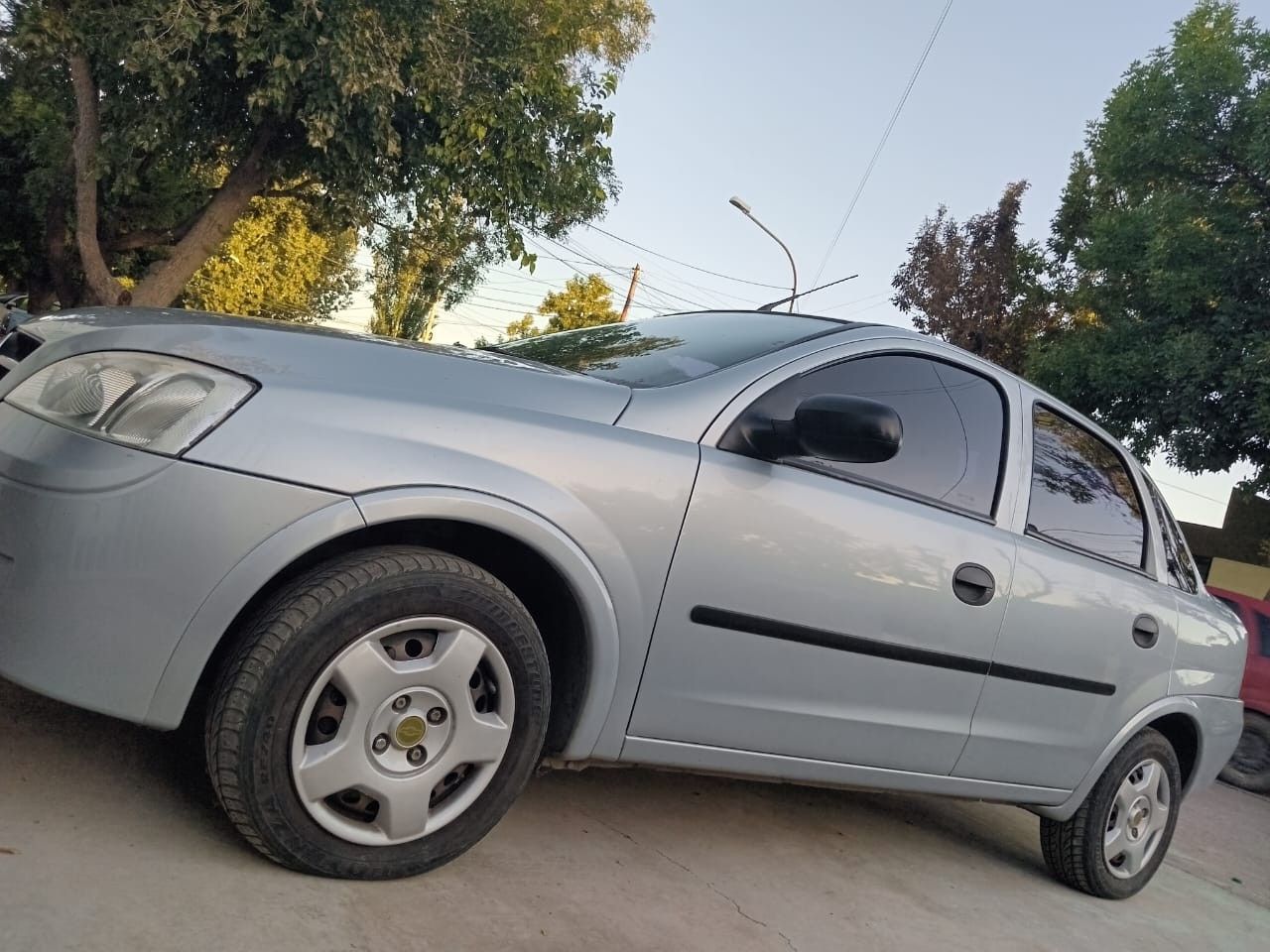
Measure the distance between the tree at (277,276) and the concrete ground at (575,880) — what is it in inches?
1043

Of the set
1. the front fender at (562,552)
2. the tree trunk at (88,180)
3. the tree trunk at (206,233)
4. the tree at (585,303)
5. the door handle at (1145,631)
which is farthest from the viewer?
the tree at (585,303)

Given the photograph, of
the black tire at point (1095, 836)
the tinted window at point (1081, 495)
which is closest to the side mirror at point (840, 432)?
the tinted window at point (1081, 495)

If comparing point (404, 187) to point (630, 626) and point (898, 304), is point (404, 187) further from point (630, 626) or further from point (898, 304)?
point (898, 304)

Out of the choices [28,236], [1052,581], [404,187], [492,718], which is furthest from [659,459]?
[28,236]

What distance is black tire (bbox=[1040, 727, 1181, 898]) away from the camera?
12.6 ft

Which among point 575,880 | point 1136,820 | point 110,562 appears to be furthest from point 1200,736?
point 110,562

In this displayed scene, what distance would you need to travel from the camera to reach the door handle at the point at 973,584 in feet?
10.1

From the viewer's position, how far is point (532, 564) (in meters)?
2.51

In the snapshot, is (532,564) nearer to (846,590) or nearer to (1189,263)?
(846,590)

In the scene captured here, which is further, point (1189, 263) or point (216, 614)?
point (1189, 263)

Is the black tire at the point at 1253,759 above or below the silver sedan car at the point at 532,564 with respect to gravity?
below

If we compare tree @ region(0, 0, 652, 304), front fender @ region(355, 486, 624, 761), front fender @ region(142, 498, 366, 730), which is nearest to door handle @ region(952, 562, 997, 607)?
front fender @ region(355, 486, 624, 761)

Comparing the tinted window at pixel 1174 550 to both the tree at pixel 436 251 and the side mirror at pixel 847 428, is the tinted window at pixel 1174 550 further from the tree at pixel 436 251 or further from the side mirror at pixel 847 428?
the tree at pixel 436 251

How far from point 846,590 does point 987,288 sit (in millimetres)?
20122
